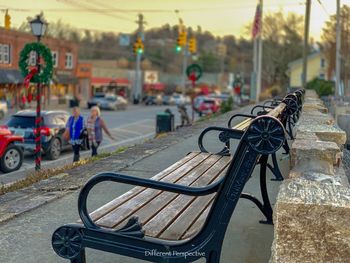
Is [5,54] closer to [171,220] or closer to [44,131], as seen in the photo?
[44,131]

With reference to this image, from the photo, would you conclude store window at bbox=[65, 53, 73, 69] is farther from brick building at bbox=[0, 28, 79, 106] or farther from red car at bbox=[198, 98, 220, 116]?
red car at bbox=[198, 98, 220, 116]

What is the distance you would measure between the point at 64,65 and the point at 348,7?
2913cm

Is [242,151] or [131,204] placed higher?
[242,151]

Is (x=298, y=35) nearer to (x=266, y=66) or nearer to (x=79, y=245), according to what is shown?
(x=266, y=66)

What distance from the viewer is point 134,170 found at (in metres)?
7.44

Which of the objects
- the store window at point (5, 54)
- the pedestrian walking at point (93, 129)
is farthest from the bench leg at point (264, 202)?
the store window at point (5, 54)

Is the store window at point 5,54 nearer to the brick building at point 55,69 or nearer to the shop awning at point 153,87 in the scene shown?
the brick building at point 55,69

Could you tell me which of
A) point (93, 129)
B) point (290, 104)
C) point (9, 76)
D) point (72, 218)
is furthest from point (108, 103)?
point (72, 218)

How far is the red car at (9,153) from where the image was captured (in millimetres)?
12586

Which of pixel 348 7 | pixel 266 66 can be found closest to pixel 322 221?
pixel 348 7

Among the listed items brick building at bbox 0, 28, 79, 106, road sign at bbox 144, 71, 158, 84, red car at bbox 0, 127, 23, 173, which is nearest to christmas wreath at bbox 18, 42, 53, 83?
red car at bbox 0, 127, 23, 173

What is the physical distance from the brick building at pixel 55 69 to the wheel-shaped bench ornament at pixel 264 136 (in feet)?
119

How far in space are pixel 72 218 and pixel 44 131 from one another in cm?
1123

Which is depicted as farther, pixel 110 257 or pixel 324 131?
pixel 324 131
